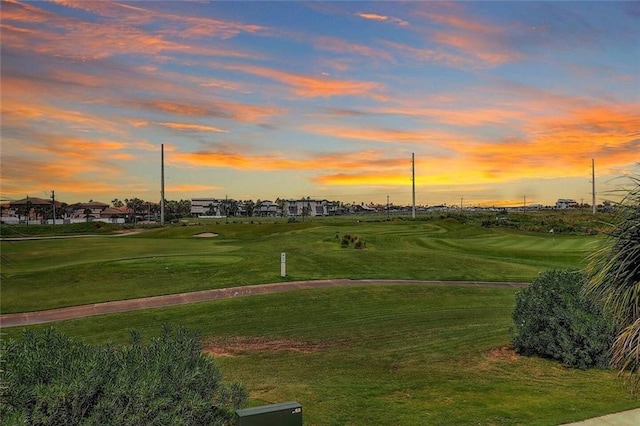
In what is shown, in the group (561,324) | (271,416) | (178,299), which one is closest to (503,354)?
(561,324)

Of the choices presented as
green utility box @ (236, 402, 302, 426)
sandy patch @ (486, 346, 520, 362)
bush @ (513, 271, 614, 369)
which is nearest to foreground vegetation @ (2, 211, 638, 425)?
sandy patch @ (486, 346, 520, 362)

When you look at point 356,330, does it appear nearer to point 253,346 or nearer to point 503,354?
point 253,346

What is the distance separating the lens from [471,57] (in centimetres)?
2105

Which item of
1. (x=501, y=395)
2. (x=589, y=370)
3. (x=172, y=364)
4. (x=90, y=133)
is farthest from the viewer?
(x=90, y=133)

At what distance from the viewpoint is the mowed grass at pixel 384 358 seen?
7055 millimetres

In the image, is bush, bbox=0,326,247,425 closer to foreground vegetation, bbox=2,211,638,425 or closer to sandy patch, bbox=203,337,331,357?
foreground vegetation, bbox=2,211,638,425

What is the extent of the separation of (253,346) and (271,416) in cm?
767

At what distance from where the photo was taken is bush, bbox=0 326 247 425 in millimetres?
3945

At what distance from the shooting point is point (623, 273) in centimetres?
525

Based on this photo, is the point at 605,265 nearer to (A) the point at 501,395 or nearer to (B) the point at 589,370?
(A) the point at 501,395

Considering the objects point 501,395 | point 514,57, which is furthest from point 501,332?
point 514,57

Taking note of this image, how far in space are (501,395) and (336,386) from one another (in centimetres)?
307

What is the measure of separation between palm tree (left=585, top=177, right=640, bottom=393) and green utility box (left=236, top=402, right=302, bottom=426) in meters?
3.95

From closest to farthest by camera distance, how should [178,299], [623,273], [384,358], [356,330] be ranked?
[623,273], [384,358], [356,330], [178,299]
